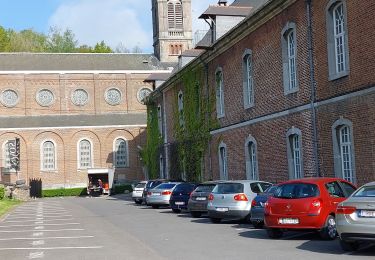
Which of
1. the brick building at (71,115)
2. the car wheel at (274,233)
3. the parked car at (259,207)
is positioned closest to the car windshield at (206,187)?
the parked car at (259,207)

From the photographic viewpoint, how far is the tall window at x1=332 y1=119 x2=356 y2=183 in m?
18.3

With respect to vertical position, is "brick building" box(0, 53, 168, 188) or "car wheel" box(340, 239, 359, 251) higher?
"brick building" box(0, 53, 168, 188)

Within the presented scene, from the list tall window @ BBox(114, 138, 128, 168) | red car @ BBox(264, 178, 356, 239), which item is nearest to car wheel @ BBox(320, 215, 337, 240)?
red car @ BBox(264, 178, 356, 239)

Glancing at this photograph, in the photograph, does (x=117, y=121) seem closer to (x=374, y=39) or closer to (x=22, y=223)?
(x=22, y=223)

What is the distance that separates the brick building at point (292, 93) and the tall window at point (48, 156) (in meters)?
34.0

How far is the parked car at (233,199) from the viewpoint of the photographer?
18.0m

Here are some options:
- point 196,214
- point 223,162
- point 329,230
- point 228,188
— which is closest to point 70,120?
point 223,162

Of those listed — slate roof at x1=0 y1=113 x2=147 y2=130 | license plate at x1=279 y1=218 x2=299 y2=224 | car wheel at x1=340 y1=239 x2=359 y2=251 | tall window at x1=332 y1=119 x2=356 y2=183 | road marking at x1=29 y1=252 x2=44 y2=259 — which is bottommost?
road marking at x1=29 y1=252 x2=44 y2=259

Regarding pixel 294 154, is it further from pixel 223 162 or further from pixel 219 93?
pixel 219 93

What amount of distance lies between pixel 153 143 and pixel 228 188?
97.2 ft

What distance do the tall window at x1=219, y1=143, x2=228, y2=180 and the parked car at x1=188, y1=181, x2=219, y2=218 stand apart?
8.37 m

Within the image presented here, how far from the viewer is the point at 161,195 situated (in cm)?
2798

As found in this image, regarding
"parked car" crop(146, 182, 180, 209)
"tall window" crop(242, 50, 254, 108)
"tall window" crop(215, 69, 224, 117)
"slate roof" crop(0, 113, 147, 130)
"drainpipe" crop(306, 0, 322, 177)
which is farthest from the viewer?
"slate roof" crop(0, 113, 147, 130)

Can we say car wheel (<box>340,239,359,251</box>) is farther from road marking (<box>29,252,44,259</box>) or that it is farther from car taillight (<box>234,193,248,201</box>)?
car taillight (<box>234,193,248,201</box>)
